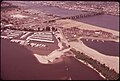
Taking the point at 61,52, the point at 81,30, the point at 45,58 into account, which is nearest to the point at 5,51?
the point at 45,58

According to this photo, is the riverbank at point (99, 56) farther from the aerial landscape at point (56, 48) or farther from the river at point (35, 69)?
the river at point (35, 69)

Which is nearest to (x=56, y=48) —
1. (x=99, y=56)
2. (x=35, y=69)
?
(x=99, y=56)

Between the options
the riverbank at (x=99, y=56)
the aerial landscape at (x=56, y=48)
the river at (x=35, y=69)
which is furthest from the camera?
the riverbank at (x=99, y=56)

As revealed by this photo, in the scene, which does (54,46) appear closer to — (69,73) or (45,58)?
(45,58)

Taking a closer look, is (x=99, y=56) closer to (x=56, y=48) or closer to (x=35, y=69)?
(x=56, y=48)

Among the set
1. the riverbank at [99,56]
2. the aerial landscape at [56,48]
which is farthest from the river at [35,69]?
the riverbank at [99,56]

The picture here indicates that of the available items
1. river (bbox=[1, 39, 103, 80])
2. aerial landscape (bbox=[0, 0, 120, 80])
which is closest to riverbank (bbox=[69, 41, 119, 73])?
aerial landscape (bbox=[0, 0, 120, 80])

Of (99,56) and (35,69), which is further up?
(35,69)

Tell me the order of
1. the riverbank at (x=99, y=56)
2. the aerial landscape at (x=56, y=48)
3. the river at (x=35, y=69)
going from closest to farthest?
the river at (x=35, y=69) → the aerial landscape at (x=56, y=48) → the riverbank at (x=99, y=56)
